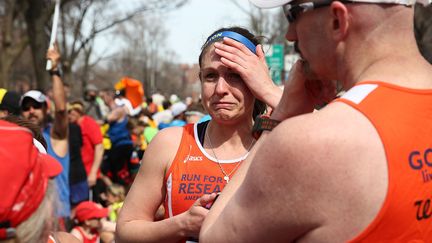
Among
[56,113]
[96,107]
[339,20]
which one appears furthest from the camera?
[96,107]

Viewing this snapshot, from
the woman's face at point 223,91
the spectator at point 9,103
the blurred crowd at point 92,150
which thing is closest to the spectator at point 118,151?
the blurred crowd at point 92,150

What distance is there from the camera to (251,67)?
315 centimetres

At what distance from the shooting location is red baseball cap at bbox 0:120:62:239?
192 centimetres

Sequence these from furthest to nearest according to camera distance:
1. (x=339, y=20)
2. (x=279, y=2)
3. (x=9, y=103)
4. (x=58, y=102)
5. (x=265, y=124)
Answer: (x=58, y=102) < (x=9, y=103) < (x=265, y=124) < (x=279, y=2) < (x=339, y=20)

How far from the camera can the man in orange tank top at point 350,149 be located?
1.96 meters

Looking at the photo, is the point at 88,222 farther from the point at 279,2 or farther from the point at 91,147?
Result: the point at 279,2

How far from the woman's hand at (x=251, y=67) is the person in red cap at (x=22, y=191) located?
1.07m

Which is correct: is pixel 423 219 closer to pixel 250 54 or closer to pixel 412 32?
pixel 412 32

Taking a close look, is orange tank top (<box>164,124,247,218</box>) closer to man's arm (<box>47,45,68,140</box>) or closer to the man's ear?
the man's ear

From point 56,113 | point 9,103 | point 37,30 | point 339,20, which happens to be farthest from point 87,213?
point 37,30

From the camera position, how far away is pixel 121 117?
13.2 m

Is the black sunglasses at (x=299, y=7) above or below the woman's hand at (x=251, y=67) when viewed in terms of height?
above

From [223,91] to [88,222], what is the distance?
479cm

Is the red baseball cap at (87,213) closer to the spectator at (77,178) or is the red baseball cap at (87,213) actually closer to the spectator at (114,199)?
the spectator at (77,178)
